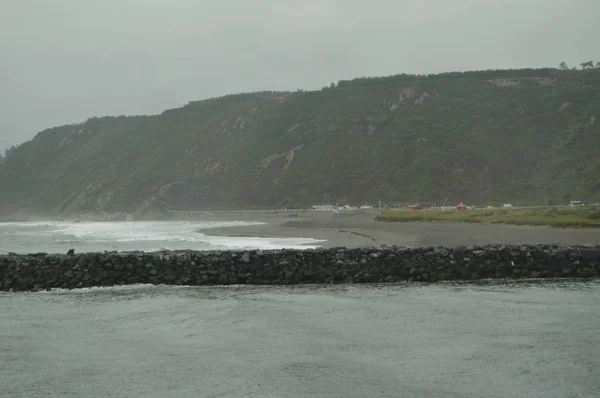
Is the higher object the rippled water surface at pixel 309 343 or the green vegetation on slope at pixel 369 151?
the green vegetation on slope at pixel 369 151

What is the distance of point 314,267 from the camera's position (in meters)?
22.9

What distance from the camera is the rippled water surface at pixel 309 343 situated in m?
11.0

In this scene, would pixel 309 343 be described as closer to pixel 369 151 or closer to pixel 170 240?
pixel 170 240

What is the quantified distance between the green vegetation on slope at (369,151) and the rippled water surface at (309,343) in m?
63.1

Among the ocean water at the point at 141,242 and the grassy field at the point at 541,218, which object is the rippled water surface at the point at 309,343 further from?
the grassy field at the point at 541,218

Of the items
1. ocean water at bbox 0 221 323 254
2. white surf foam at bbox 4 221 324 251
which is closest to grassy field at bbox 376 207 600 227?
white surf foam at bbox 4 221 324 251

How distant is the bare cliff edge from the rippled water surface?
1.92 m

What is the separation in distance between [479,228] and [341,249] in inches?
774

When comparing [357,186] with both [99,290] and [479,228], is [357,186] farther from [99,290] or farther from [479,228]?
[99,290]

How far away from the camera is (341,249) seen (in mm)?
23797

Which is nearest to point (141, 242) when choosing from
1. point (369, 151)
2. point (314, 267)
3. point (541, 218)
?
point (314, 267)

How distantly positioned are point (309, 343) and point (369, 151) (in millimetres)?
108357

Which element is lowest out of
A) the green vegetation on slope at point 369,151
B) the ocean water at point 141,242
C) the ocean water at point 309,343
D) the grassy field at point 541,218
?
the ocean water at point 309,343

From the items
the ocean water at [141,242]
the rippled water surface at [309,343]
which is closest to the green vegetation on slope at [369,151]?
the ocean water at [141,242]
